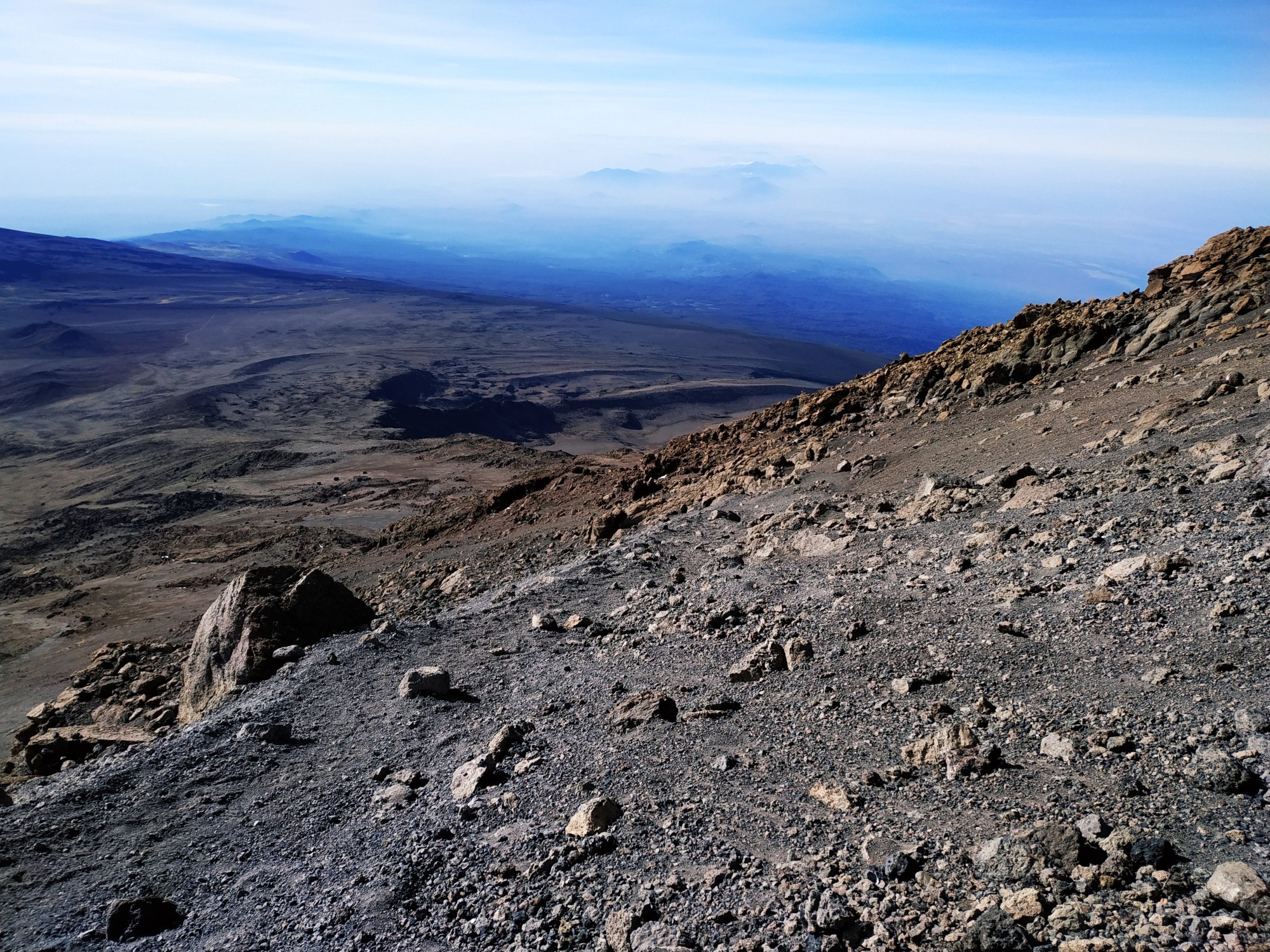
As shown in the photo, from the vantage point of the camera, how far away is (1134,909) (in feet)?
9.43

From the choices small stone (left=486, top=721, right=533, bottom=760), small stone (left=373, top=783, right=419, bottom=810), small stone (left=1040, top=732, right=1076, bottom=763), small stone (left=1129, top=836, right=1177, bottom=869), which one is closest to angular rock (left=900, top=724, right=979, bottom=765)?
small stone (left=1040, top=732, right=1076, bottom=763)

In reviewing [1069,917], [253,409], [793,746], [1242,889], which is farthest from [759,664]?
[253,409]

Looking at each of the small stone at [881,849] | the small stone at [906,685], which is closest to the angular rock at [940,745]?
the small stone at [906,685]

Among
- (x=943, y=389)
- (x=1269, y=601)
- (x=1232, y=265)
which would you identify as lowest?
(x=1269, y=601)

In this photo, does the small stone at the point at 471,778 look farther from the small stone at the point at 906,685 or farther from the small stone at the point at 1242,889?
the small stone at the point at 1242,889

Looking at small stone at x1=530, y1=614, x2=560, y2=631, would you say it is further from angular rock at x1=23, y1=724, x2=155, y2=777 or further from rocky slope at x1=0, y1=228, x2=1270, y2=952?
angular rock at x1=23, y1=724, x2=155, y2=777

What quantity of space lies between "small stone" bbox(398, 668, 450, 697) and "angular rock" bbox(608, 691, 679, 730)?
1.68 meters

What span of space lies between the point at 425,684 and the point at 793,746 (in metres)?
3.24

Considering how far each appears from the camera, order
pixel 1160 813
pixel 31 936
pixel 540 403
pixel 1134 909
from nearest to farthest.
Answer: pixel 1134 909, pixel 1160 813, pixel 31 936, pixel 540 403

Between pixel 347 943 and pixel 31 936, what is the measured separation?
6.63 ft

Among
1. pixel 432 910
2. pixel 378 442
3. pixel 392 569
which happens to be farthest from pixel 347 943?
pixel 378 442

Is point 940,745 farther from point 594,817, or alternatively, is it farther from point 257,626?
point 257,626

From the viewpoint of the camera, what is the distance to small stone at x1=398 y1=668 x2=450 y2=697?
651 centimetres

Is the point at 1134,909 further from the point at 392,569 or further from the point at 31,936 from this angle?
the point at 392,569
